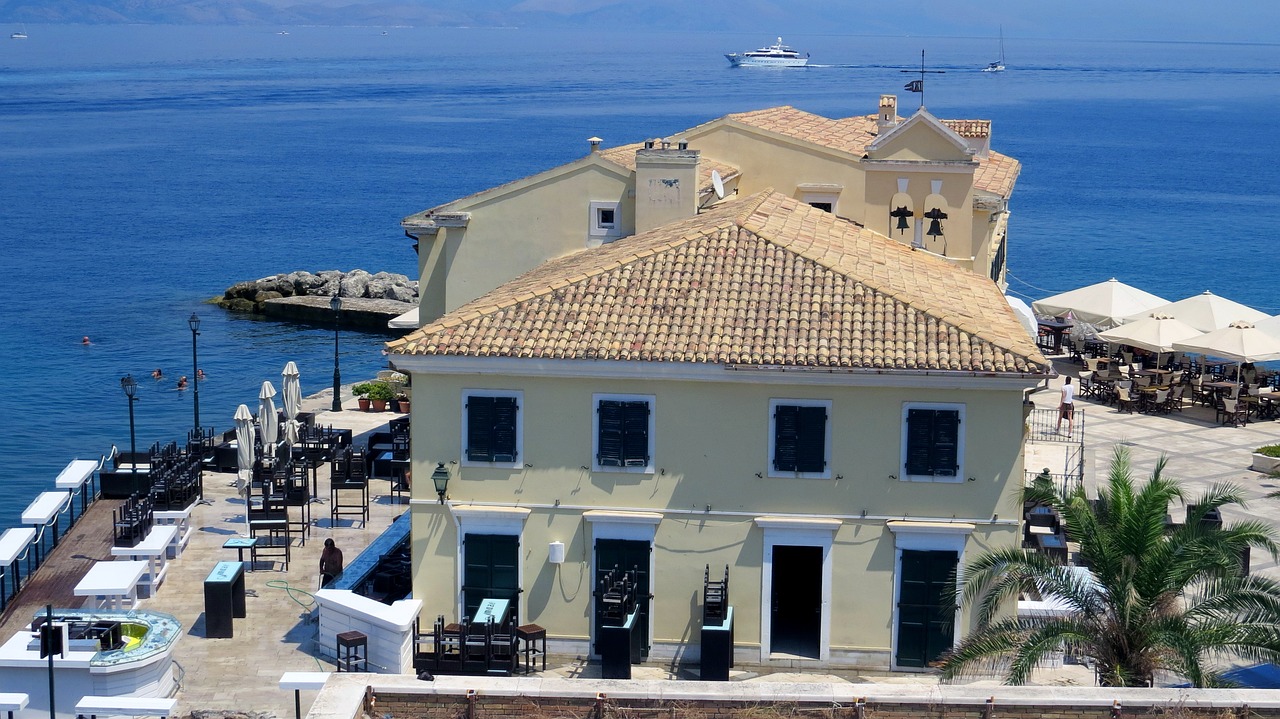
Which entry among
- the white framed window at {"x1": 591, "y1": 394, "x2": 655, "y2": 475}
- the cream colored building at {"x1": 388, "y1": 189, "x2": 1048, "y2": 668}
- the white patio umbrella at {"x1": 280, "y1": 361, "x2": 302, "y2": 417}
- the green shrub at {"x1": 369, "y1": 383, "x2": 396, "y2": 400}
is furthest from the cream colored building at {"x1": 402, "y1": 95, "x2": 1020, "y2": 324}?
the green shrub at {"x1": 369, "y1": 383, "x2": 396, "y2": 400}

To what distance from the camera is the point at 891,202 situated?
106ft

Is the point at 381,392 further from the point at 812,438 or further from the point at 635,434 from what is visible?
the point at 812,438

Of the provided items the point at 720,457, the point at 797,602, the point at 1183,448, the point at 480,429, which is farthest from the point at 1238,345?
the point at 480,429

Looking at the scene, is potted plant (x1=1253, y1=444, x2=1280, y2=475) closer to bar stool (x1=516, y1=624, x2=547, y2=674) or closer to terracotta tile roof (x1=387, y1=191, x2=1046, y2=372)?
terracotta tile roof (x1=387, y1=191, x2=1046, y2=372)

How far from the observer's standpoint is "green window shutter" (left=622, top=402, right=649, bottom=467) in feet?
72.7

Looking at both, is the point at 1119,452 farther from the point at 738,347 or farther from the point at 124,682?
the point at 124,682

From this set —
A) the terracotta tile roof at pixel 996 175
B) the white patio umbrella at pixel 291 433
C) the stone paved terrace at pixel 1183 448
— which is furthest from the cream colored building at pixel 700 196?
the stone paved terrace at pixel 1183 448

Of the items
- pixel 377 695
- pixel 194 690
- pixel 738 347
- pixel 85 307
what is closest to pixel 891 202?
pixel 738 347

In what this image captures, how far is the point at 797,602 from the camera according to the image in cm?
2384

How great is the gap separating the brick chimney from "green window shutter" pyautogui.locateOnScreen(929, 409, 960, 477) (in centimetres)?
936

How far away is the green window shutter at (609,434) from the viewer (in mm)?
22172

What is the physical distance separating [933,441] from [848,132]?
16.8 meters

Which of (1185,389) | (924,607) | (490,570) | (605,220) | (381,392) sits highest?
(605,220)

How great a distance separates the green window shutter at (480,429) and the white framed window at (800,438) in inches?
160
